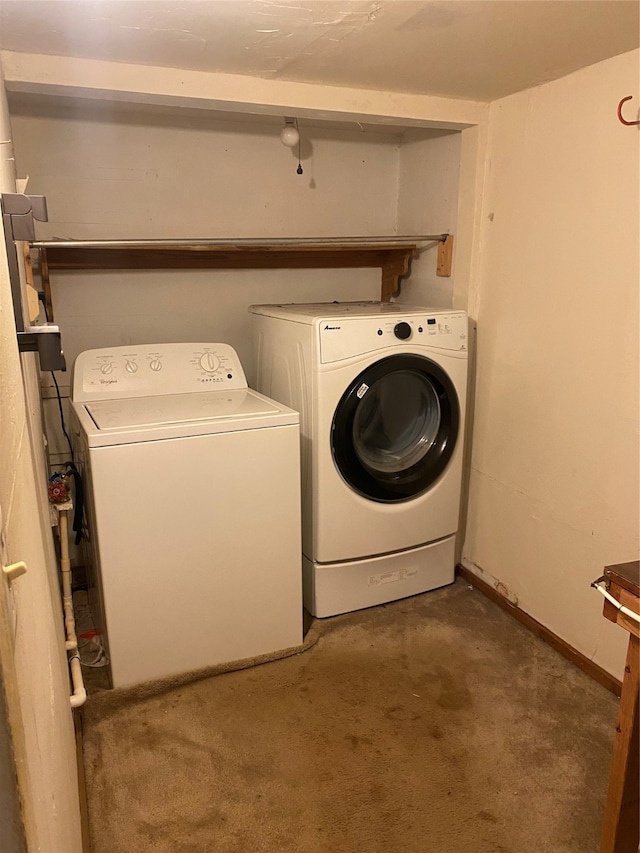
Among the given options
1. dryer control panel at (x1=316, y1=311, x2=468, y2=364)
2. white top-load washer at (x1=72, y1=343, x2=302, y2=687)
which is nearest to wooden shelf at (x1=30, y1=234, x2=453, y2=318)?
dryer control panel at (x1=316, y1=311, x2=468, y2=364)

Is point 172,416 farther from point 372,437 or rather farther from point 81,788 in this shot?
point 81,788

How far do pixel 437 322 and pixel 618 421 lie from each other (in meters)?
0.72

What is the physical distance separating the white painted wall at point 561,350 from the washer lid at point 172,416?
2.85ft

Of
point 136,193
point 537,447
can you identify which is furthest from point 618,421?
point 136,193

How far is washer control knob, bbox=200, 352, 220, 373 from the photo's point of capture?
242 cm

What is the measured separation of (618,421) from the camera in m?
1.86

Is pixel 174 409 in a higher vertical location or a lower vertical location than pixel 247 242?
lower

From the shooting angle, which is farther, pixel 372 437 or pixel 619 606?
pixel 372 437

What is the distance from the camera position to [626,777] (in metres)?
1.18

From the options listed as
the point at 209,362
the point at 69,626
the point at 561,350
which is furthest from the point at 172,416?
the point at 561,350

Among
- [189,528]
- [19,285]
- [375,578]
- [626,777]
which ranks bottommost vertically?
[375,578]

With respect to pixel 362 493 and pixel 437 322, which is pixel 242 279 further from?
pixel 362 493

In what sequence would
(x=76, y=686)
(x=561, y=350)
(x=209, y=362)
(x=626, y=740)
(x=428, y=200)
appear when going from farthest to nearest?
(x=428, y=200)
(x=209, y=362)
(x=561, y=350)
(x=76, y=686)
(x=626, y=740)

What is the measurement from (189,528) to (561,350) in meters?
1.33
